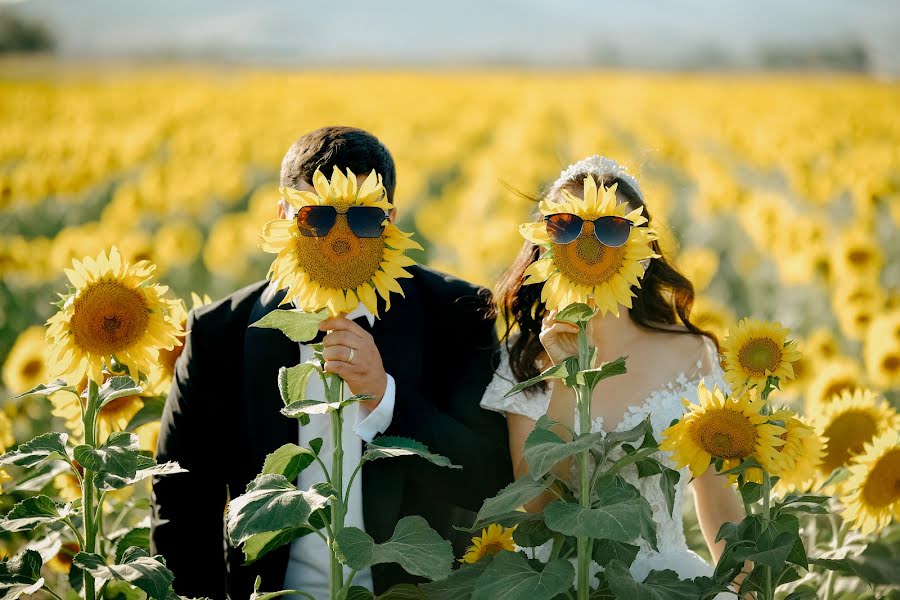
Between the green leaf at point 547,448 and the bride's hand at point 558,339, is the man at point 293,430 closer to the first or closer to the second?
the bride's hand at point 558,339

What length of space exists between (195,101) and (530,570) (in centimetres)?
2427

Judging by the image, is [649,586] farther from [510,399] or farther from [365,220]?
[365,220]

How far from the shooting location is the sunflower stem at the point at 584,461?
7.25ft

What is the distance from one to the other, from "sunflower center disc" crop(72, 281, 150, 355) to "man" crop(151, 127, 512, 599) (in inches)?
22.6

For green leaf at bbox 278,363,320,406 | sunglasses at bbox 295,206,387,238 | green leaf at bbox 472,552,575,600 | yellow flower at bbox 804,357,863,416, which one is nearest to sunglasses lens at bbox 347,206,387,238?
sunglasses at bbox 295,206,387,238

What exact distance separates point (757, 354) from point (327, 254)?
3.30ft

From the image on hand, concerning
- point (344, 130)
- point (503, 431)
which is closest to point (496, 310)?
point (503, 431)

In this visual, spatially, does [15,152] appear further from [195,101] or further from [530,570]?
[530,570]

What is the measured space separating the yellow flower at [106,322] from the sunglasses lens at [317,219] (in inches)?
19.0

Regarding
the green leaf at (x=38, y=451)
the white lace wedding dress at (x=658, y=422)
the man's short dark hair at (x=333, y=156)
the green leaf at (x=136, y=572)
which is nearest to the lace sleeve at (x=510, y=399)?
the white lace wedding dress at (x=658, y=422)

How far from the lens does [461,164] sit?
55.4 feet

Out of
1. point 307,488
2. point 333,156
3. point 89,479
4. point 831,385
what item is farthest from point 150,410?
point 831,385

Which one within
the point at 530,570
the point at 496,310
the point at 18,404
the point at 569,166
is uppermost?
the point at 569,166

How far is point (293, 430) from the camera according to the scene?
2932mm
